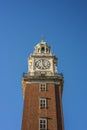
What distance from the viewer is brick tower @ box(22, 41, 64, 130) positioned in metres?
60.4

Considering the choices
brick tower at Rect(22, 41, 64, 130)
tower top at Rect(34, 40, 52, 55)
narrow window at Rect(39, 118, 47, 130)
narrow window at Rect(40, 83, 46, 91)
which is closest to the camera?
narrow window at Rect(39, 118, 47, 130)

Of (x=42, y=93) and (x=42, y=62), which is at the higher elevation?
(x=42, y=62)

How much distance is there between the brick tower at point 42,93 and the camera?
2379 inches

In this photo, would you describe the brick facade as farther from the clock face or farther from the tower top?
the tower top

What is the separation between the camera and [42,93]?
65312mm

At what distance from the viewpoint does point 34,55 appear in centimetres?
7338

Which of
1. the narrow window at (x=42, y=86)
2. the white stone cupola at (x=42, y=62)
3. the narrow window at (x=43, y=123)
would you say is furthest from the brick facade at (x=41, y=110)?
the white stone cupola at (x=42, y=62)

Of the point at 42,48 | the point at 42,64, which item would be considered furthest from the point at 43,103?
the point at 42,48

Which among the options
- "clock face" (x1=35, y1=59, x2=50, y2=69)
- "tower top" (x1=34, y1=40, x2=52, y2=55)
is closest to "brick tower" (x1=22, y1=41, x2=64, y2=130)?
"clock face" (x1=35, y1=59, x2=50, y2=69)

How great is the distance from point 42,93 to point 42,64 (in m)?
7.98

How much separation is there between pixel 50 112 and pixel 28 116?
3.54 metres

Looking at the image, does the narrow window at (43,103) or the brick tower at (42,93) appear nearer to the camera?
the brick tower at (42,93)

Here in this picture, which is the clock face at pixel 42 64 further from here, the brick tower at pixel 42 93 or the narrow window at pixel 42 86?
the narrow window at pixel 42 86

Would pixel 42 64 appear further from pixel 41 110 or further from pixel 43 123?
pixel 43 123
